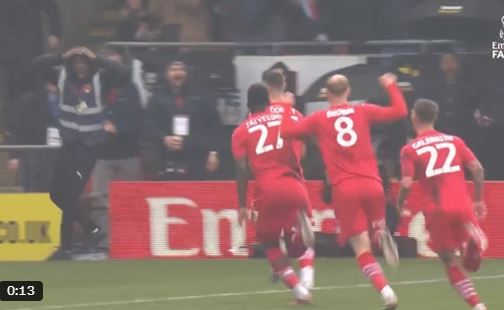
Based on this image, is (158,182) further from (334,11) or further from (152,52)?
(334,11)

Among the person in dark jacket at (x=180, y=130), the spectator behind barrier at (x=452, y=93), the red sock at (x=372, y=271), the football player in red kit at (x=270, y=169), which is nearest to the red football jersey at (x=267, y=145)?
the football player in red kit at (x=270, y=169)

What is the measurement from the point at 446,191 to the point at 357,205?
2.64ft

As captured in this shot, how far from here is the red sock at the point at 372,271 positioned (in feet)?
46.0

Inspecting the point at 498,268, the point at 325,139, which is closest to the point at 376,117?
the point at 325,139

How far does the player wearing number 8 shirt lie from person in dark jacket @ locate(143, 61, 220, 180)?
5.55m

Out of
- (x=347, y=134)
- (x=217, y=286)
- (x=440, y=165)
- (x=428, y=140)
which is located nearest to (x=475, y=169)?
(x=440, y=165)

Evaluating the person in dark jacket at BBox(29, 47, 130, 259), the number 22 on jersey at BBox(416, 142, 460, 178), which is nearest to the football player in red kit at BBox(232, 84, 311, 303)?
the number 22 on jersey at BBox(416, 142, 460, 178)

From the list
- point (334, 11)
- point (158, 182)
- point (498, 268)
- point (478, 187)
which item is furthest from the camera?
point (334, 11)

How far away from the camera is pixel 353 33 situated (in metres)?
20.9

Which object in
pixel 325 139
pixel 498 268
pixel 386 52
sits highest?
pixel 386 52

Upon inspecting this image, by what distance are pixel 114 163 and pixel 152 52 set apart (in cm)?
144

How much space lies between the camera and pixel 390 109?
14438mm

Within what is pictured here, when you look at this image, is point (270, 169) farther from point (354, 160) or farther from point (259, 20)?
point (259, 20)

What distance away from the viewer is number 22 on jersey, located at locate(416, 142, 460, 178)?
14016 mm
